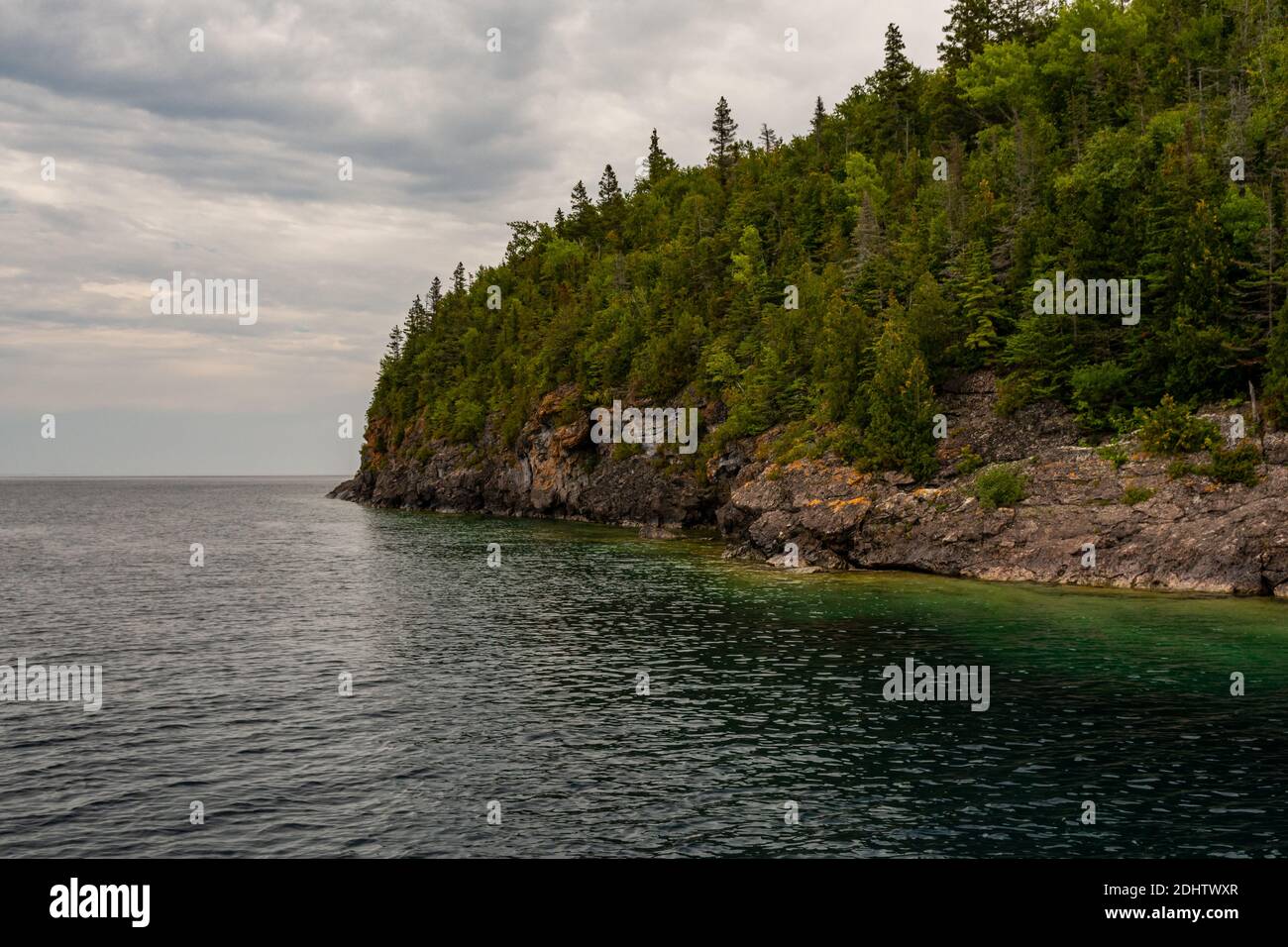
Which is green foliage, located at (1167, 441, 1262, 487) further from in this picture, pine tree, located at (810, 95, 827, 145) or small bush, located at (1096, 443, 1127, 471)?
pine tree, located at (810, 95, 827, 145)

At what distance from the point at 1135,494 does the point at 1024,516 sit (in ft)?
22.8

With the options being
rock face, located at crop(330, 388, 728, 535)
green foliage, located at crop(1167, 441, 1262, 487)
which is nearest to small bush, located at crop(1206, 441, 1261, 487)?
green foliage, located at crop(1167, 441, 1262, 487)

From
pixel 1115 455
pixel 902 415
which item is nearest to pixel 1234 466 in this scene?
pixel 1115 455

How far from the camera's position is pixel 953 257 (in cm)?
8212

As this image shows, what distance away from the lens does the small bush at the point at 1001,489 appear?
6041cm

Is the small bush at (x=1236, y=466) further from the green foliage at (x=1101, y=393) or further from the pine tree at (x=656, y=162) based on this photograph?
the pine tree at (x=656, y=162)

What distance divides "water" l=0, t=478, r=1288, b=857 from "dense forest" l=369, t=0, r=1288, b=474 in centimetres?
2093

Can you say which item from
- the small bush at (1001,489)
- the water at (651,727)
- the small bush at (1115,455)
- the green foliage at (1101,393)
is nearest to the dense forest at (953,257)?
the green foliage at (1101,393)

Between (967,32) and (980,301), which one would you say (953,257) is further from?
(967,32)

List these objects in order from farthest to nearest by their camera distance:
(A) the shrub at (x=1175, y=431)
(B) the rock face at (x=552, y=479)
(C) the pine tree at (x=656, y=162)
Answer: (C) the pine tree at (x=656, y=162), (B) the rock face at (x=552, y=479), (A) the shrub at (x=1175, y=431)

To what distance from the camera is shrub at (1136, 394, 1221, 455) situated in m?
55.8

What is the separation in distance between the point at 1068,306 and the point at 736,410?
3713 cm

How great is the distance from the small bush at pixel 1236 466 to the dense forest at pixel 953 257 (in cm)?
347
